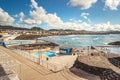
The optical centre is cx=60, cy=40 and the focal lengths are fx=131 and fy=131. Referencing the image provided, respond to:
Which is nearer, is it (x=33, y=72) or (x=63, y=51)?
(x=33, y=72)

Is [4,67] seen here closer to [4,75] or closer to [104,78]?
[4,75]

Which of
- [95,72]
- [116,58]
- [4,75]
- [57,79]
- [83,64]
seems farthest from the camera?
[116,58]

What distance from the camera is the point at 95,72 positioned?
13.5 m

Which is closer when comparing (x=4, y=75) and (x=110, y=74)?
(x=4, y=75)

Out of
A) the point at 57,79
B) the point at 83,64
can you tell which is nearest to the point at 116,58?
the point at 83,64

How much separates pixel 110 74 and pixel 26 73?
28.0ft

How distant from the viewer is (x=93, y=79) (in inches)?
494

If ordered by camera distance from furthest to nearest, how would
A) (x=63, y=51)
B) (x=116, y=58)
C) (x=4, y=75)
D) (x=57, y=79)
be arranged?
1. (x=63, y=51)
2. (x=116, y=58)
3. (x=57, y=79)
4. (x=4, y=75)

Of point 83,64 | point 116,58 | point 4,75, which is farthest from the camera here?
point 116,58

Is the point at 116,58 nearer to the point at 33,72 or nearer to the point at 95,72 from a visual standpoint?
the point at 95,72

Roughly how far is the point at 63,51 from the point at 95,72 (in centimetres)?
2012

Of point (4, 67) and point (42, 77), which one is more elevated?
point (4, 67)

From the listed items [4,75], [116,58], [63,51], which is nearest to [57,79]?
[4,75]

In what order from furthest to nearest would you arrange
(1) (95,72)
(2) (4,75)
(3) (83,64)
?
(3) (83,64)
(1) (95,72)
(2) (4,75)
